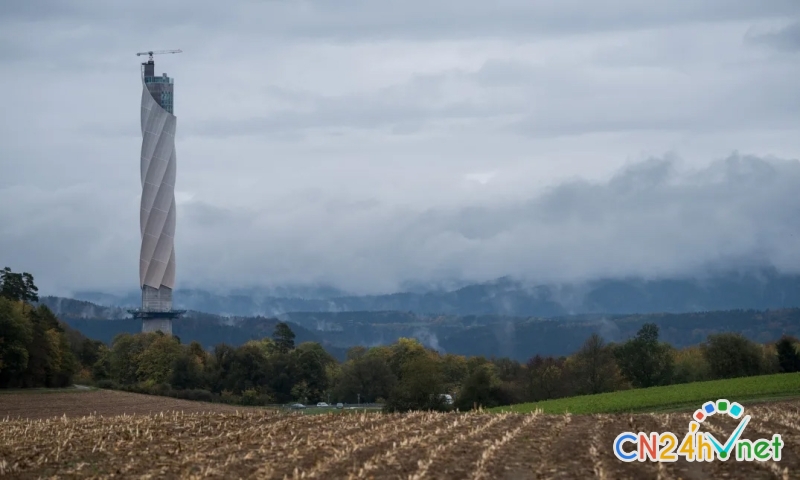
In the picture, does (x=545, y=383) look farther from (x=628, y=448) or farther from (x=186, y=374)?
(x=628, y=448)

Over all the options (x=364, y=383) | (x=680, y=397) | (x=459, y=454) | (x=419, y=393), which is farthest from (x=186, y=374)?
(x=459, y=454)

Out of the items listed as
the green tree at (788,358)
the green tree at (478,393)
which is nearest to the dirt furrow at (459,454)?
the green tree at (478,393)

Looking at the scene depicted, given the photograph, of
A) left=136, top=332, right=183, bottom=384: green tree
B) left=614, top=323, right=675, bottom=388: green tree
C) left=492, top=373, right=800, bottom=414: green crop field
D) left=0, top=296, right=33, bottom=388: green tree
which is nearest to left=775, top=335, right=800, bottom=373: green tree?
left=614, top=323, right=675, bottom=388: green tree

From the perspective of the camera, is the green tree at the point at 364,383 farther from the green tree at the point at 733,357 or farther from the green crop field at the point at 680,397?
the green crop field at the point at 680,397

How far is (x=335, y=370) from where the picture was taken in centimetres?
18912

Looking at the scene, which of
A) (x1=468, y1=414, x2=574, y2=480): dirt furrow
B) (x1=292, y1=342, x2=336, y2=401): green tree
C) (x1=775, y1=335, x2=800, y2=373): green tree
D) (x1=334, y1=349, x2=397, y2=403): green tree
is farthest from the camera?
(x1=292, y1=342, x2=336, y2=401): green tree

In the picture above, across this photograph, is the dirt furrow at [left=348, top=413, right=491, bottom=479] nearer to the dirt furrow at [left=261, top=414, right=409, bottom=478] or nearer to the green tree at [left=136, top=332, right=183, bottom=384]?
the dirt furrow at [left=261, top=414, right=409, bottom=478]

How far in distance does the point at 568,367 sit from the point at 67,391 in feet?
195

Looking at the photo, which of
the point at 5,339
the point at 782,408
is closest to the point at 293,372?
the point at 5,339

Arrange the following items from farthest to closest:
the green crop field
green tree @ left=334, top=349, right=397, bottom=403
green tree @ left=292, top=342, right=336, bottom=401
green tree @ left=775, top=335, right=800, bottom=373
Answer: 1. green tree @ left=292, top=342, right=336, bottom=401
2. green tree @ left=334, top=349, right=397, bottom=403
3. green tree @ left=775, top=335, right=800, bottom=373
4. the green crop field

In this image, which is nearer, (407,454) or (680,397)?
(407,454)

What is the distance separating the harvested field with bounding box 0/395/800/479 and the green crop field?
22.5 meters

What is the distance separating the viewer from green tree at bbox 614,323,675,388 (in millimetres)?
138250

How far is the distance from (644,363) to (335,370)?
219 feet
